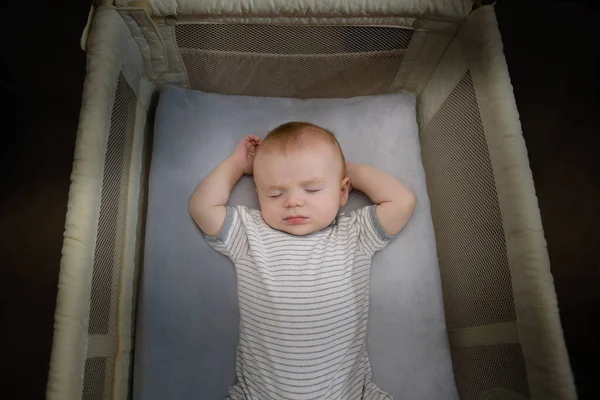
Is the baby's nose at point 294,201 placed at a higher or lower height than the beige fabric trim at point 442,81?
lower

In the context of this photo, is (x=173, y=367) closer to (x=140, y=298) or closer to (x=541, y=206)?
(x=140, y=298)

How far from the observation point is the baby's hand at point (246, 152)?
125 cm

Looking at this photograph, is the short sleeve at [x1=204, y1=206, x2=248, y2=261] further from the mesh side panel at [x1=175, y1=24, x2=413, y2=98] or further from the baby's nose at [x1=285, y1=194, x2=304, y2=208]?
the mesh side panel at [x1=175, y1=24, x2=413, y2=98]

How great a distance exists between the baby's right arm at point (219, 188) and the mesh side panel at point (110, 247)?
18 centimetres

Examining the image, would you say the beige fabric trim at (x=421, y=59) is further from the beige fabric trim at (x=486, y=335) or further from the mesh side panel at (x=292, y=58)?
the beige fabric trim at (x=486, y=335)

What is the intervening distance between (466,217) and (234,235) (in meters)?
0.55

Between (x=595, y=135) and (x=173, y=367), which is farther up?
(x=595, y=135)

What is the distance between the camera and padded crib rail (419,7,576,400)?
90 centimetres

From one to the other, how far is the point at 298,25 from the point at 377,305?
2.32ft

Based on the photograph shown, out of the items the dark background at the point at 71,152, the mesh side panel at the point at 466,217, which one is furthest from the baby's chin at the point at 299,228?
the dark background at the point at 71,152

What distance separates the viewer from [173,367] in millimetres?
1125

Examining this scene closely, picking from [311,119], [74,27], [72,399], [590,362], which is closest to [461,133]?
[311,119]

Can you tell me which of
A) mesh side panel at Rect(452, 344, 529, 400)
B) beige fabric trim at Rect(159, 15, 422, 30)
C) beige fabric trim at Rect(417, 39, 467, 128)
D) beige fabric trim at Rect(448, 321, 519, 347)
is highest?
beige fabric trim at Rect(159, 15, 422, 30)

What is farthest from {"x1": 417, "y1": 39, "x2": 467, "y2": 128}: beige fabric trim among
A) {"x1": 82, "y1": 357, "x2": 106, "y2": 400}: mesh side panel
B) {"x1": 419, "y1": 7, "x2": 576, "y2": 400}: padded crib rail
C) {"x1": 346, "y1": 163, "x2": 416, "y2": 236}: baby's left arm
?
{"x1": 82, "y1": 357, "x2": 106, "y2": 400}: mesh side panel
